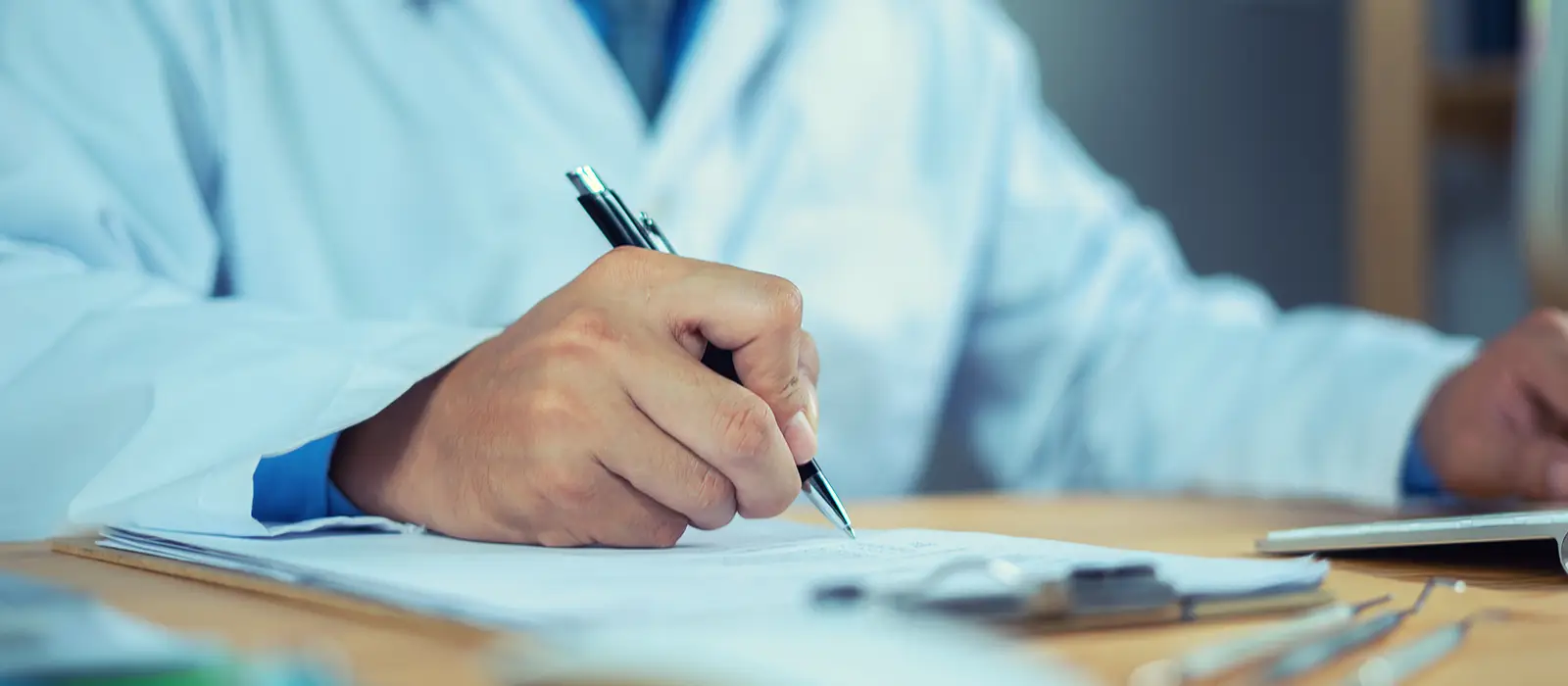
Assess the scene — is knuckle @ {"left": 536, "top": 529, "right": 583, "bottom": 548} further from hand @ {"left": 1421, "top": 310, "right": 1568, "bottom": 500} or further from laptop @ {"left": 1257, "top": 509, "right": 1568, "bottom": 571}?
hand @ {"left": 1421, "top": 310, "right": 1568, "bottom": 500}

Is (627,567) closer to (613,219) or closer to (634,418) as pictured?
(634,418)

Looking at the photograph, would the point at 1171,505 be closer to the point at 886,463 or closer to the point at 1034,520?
the point at 1034,520

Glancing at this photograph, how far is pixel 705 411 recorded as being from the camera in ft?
1.50

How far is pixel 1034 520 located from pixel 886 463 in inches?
17.3

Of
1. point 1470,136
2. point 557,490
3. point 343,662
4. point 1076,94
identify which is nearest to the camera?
point 343,662

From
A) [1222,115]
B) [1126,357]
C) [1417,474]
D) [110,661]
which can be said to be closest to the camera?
[110,661]

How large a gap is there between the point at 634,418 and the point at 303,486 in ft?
0.57

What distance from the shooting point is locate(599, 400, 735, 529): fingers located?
47cm

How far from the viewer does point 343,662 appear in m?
0.28

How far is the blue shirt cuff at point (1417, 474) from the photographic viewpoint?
85 cm

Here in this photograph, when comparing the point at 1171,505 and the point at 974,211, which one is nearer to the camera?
the point at 1171,505

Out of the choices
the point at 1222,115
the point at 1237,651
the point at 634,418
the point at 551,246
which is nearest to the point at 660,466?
the point at 634,418

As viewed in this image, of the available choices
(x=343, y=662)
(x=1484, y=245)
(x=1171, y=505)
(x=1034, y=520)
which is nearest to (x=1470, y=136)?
(x=1484, y=245)

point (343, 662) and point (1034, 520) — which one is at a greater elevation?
point (343, 662)
